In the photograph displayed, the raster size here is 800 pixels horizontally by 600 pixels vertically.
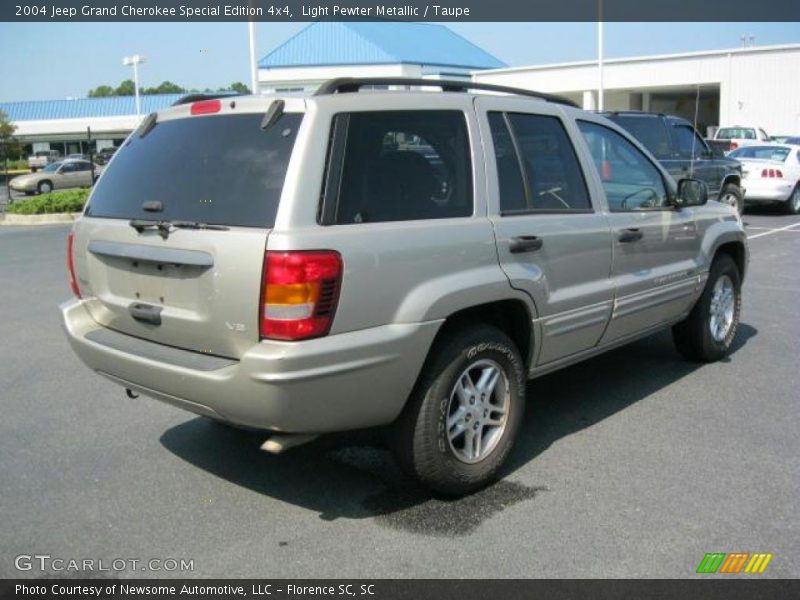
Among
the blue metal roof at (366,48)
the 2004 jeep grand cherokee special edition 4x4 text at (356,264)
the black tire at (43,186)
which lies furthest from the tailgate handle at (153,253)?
the blue metal roof at (366,48)

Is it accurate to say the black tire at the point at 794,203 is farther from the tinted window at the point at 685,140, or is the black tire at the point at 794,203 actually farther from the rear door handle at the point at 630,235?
the rear door handle at the point at 630,235

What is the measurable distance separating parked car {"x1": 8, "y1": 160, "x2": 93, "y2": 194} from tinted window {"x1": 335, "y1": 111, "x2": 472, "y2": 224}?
3262 centimetres

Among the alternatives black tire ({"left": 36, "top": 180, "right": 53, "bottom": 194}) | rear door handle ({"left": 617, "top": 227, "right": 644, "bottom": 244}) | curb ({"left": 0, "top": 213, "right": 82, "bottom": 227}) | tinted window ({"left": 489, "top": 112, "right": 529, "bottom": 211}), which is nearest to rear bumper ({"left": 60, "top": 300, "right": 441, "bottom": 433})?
tinted window ({"left": 489, "top": 112, "right": 529, "bottom": 211})

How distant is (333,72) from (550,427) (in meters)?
43.6

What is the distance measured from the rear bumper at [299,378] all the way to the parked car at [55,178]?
32.6 meters

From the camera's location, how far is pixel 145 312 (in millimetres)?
3668

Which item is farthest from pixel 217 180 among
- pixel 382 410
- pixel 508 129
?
pixel 508 129

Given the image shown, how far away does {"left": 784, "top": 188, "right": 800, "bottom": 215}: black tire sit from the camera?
17.8 meters

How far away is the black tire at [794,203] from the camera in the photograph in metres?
17.8

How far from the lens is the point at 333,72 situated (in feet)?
150
